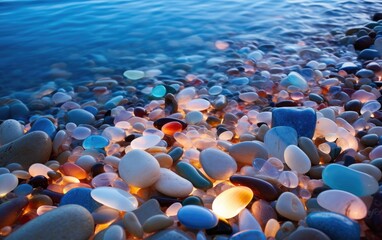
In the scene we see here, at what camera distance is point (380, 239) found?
4.66 feet

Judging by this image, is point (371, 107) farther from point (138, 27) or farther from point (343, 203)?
point (138, 27)

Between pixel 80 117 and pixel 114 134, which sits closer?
pixel 114 134

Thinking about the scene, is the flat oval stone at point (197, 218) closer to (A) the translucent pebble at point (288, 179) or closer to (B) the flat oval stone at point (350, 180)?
(A) the translucent pebble at point (288, 179)

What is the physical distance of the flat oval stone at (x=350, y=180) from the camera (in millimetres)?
1606

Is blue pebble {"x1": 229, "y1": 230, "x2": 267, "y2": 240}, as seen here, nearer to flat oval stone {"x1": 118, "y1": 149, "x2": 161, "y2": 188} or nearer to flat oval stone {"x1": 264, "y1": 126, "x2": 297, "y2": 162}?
flat oval stone {"x1": 118, "y1": 149, "x2": 161, "y2": 188}

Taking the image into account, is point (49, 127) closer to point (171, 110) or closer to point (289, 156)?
point (171, 110)

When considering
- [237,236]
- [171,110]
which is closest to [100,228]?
[237,236]

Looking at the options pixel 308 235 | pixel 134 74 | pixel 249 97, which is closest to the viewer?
pixel 308 235

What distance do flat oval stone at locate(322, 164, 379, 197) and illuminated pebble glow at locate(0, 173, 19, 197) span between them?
5.11ft

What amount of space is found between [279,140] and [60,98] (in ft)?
6.57

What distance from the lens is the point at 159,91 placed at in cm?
313

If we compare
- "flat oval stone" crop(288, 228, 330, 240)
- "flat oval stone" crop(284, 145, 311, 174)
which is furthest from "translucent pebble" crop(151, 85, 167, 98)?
"flat oval stone" crop(288, 228, 330, 240)

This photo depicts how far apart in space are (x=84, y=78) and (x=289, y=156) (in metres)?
2.43

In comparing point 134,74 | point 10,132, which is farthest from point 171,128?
point 134,74
